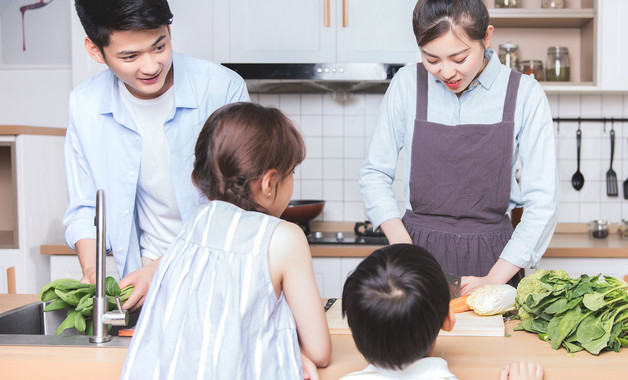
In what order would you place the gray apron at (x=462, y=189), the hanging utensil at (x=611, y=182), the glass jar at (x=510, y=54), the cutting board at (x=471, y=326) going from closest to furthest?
1. the cutting board at (x=471, y=326)
2. the gray apron at (x=462, y=189)
3. the glass jar at (x=510, y=54)
4. the hanging utensil at (x=611, y=182)

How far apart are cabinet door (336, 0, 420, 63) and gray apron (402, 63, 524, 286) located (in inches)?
40.5

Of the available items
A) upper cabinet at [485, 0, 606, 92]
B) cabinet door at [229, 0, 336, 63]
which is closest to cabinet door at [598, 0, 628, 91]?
upper cabinet at [485, 0, 606, 92]

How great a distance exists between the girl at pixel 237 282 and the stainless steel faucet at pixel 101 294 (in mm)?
146

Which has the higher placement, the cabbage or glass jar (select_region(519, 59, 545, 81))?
glass jar (select_region(519, 59, 545, 81))

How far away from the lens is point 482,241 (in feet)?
5.44

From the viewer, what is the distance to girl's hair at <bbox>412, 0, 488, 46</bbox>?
142 centimetres

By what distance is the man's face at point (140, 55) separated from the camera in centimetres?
129

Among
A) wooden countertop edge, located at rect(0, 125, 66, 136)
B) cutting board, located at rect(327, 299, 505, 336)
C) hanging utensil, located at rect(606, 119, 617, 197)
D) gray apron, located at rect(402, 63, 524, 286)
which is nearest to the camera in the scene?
cutting board, located at rect(327, 299, 505, 336)

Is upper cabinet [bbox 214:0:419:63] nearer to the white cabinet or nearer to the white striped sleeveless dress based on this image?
the white cabinet

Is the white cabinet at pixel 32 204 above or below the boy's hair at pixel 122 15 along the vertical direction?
below

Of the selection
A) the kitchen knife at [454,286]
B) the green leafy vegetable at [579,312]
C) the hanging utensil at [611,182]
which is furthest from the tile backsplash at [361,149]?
the green leafy vegetable at [579,312]

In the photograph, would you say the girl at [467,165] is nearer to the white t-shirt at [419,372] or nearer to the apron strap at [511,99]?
the apron strap at [511,99]

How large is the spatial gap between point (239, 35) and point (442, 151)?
4.47ft

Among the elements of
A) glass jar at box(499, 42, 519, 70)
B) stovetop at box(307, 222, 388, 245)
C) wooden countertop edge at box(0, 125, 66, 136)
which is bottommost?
stovetop at box(307, 222, 388, 245)
